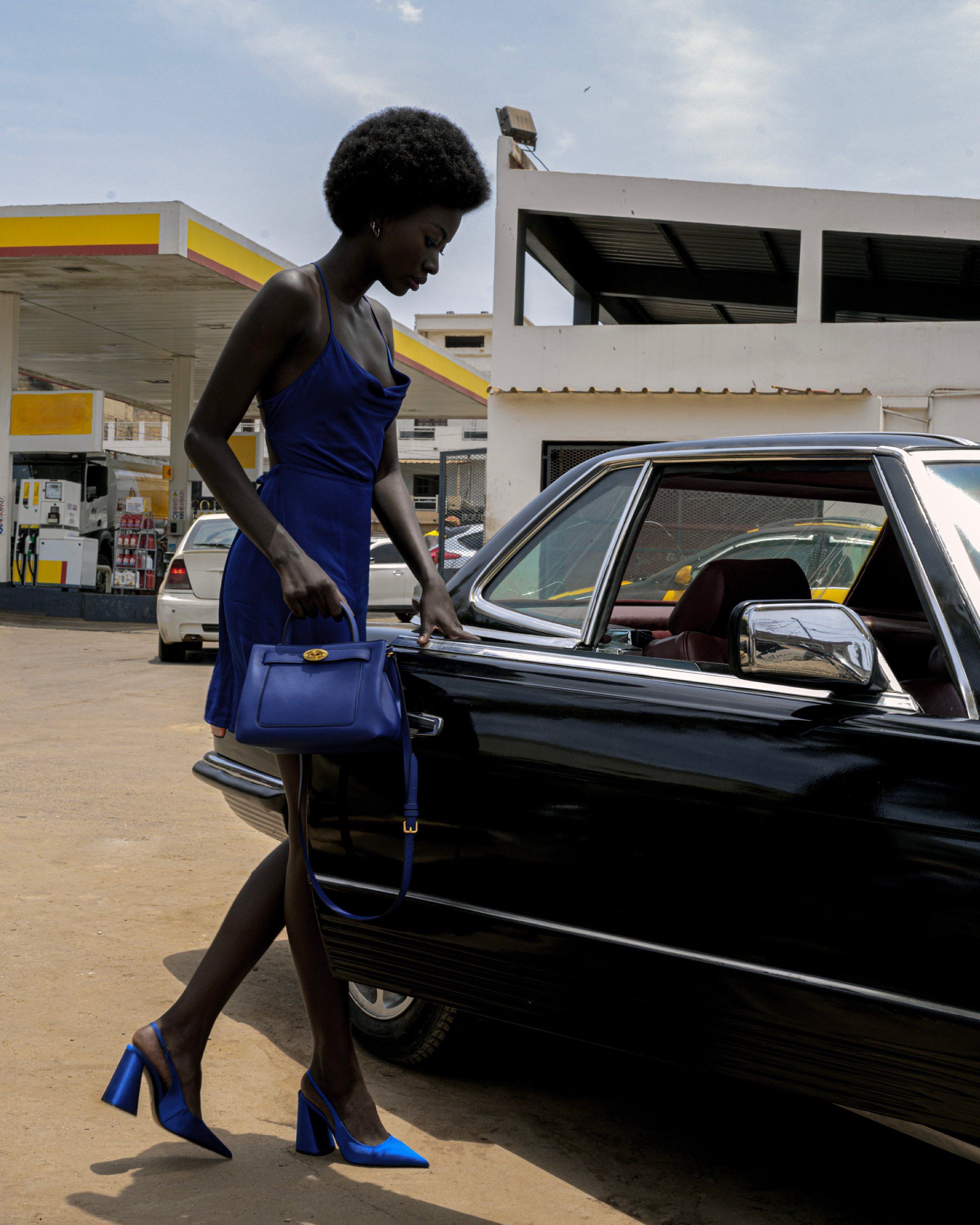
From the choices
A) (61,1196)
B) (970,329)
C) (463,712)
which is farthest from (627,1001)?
A: (970,329)

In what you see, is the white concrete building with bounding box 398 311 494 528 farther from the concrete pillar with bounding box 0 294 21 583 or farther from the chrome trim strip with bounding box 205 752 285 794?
the chrome trim strip with bounding box 205 752 285 794

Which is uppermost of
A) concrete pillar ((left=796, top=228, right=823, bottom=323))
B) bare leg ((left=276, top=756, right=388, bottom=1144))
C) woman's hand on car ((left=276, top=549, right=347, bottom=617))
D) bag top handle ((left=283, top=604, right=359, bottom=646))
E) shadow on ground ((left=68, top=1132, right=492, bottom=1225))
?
concrete pillar ((left=796, top=228, right=823, bottom=323))

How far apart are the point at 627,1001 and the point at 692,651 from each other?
3.06 ft

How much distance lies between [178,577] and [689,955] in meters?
10.7

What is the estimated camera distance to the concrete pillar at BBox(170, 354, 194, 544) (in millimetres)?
21656

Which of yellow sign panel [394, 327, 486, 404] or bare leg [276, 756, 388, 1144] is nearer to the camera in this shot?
bare leg [276, 756, 388, 1144]

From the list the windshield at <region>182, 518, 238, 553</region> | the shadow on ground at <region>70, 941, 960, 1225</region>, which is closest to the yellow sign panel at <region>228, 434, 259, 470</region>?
the windshield at <region>182, 518, 238, 553</region>

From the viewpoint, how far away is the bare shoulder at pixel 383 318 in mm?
2482

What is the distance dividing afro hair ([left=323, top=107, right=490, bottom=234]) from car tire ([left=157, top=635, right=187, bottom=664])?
10.6 m

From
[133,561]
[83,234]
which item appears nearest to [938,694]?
[83,234]

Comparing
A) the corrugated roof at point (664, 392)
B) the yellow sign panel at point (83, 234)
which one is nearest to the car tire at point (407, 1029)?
the corrugated roof at point (664, 392)

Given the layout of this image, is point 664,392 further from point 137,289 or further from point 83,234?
point 137,289

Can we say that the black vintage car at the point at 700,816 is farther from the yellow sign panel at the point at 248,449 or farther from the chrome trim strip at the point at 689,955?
the yellow sign panel at the point at 248,449

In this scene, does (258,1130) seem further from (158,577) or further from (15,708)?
(158,577)
